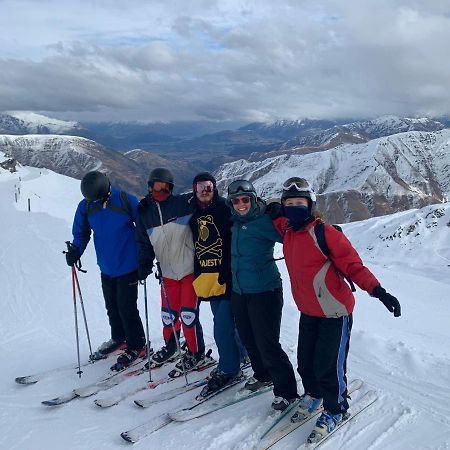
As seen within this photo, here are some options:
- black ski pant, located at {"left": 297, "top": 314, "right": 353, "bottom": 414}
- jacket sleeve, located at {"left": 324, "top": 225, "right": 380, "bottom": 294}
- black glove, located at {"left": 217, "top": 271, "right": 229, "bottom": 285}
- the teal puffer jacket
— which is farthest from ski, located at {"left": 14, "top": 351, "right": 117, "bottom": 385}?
jacket sleeve, located at {"left": 324, "top": 225, "right": 380, "bottom": 294}

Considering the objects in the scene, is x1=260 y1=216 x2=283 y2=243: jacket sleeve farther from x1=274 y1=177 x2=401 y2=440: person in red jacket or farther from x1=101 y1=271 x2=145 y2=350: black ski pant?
x1=101 y1=271 x2=145 y2=350: black ski pant

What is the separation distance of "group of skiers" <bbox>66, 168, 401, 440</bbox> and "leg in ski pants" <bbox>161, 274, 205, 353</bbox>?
0.05 feet

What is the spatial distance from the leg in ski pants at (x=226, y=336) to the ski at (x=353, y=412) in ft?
4.71

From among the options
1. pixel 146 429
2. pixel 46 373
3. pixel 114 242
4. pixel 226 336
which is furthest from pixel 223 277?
pixel 46 373

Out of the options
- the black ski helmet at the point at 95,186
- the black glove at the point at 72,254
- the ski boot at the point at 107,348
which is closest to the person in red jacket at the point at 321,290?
the black ski helmet at the point at 95,186

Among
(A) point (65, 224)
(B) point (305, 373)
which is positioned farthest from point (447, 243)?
(B) point (305, 373)

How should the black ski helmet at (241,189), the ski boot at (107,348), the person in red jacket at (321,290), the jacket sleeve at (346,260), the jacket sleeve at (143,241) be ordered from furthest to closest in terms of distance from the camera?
1. the ski boot at (107,348)
2. the jacket sleeve at (143,241)
3. the black ski helmet at (241,189)
4. the person in red jacket at (321,290)
5. the jacket sleeve at (346,260)

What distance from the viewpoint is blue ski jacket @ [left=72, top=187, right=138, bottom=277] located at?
6.08m

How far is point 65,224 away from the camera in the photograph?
20.8m

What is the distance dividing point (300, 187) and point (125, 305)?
321cm

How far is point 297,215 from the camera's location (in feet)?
14.6

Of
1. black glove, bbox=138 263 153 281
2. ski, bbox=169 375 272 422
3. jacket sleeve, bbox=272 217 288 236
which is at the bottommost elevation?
ski, bbox=169 375 272 422

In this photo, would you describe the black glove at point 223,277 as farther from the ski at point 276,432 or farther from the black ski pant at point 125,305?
the ski at point 276,432

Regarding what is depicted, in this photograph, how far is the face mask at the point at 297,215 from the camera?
14.5 feet
